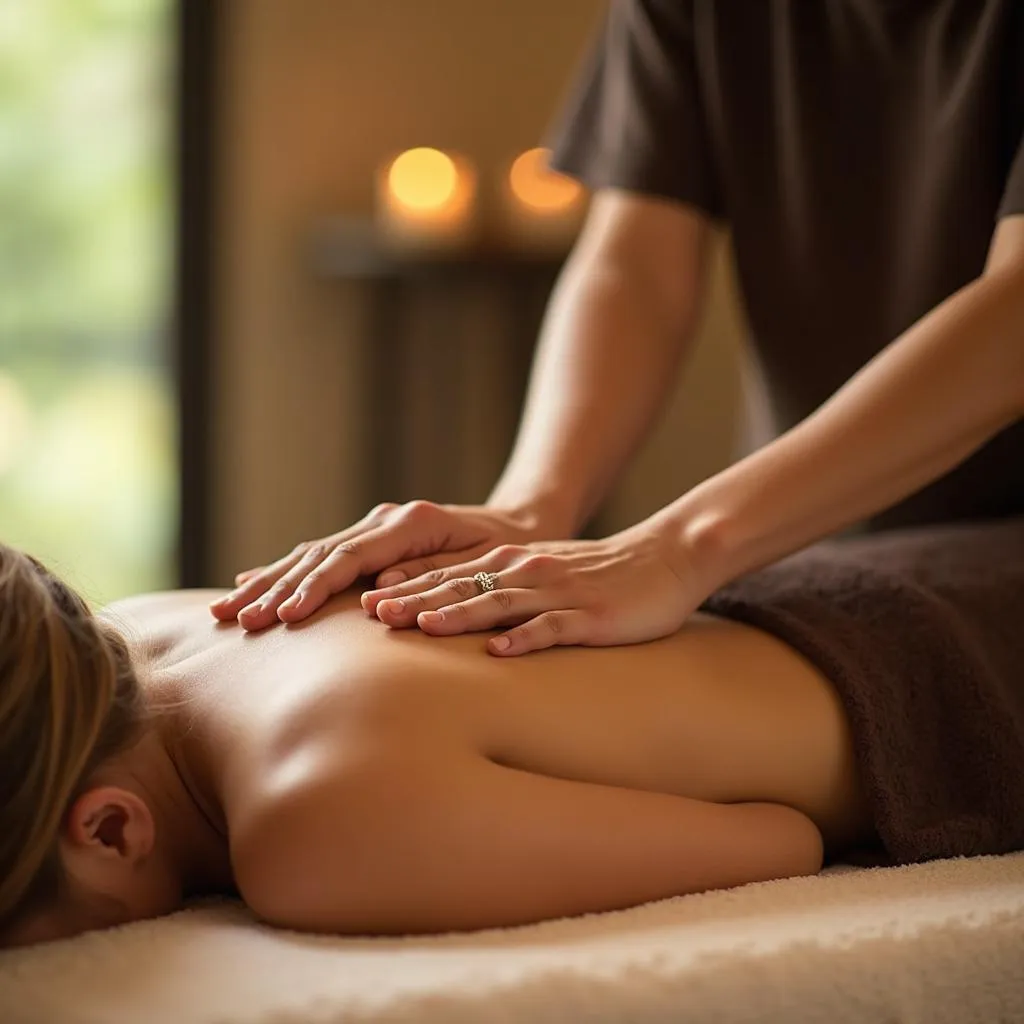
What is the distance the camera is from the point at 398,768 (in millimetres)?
1013

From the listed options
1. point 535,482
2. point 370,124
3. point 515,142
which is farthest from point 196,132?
point 535,482

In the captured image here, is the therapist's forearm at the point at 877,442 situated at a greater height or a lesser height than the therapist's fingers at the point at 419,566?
greater

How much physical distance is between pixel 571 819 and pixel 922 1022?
10.3 inches

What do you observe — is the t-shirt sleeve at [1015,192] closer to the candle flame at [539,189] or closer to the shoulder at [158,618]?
the shoulder at [158,618]

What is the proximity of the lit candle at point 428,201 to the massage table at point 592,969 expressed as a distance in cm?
272

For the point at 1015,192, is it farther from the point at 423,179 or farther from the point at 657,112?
the point at 423,179

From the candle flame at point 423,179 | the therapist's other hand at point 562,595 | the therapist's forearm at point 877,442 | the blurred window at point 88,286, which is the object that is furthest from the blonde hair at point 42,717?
the candle flame at point 423,179

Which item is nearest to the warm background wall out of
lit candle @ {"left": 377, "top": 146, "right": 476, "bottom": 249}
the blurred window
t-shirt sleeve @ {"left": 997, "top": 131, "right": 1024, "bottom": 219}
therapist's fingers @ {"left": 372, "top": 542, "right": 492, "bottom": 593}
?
the blurred window

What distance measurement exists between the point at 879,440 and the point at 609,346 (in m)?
0.51

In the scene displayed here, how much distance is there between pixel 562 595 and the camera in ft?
3.91

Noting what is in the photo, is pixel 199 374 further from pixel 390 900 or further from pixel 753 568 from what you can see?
pixel 390 900

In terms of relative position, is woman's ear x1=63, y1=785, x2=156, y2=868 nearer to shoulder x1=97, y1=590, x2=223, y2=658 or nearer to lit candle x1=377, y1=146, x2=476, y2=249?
A: shoulder x1=97, y1=590, x2=223, y2=658

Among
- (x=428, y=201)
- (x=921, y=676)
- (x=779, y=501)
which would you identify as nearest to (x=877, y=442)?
(x=779, y=501)

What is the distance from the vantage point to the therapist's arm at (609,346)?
1629 millimetres
